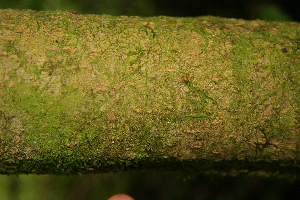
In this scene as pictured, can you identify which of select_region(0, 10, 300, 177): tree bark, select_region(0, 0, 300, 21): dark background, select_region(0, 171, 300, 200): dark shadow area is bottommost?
select_region(0, 171, 300, 200): dark shadow area

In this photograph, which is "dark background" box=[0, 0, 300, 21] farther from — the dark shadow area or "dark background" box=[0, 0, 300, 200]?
the dark shadow area

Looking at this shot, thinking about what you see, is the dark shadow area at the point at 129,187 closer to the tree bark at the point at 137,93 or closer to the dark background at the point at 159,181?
Result: the dark background at the point at 159,181

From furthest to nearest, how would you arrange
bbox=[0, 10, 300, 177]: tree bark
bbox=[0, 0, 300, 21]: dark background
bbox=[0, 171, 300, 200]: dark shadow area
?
bbox=[0, 171, 300, 200]: dark shadow area
bbox=[0, 0, 300, 21]: dark background
bbox=[0, 10, 300, 177]: tree bark

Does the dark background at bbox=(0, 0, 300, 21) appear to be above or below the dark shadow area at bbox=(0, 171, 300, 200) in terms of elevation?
above

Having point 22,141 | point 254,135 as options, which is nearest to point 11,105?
point 22,141

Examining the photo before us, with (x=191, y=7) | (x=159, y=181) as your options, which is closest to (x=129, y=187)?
(x=159, y=181)

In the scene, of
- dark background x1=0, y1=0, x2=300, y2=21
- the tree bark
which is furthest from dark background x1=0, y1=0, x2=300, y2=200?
the tree bark

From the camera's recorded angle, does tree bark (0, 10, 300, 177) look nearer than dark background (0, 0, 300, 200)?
Yes
